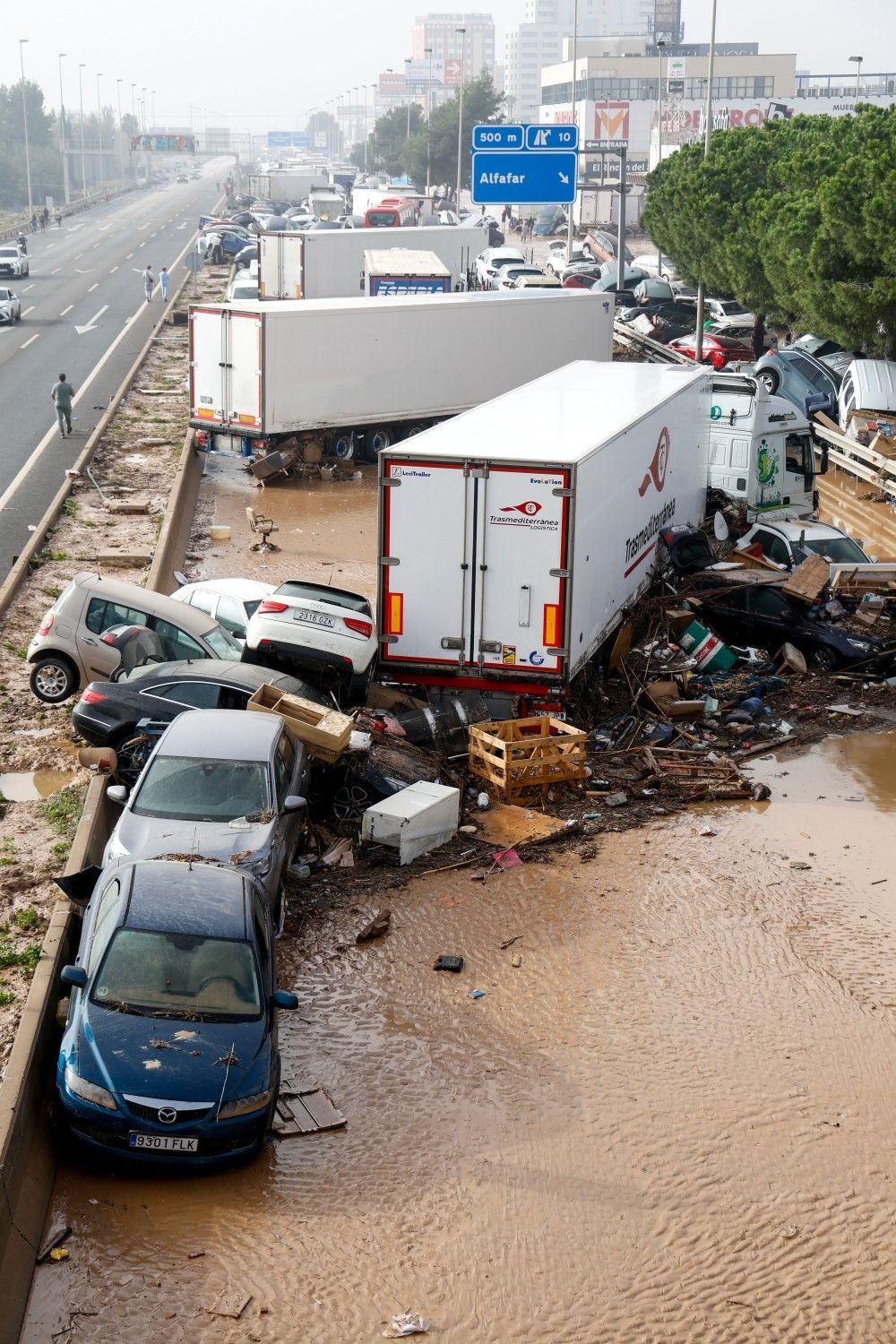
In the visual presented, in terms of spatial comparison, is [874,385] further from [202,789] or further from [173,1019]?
[173,1019]

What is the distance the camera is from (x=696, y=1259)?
7629 mm

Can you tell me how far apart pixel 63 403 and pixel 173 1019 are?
22.8m

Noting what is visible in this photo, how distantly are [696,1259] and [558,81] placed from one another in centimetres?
17663

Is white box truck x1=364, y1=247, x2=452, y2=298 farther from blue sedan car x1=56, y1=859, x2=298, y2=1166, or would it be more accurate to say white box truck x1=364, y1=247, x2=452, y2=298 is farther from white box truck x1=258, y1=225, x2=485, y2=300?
blue sedan car x1=56, y1=859, x2=298, y2=1166

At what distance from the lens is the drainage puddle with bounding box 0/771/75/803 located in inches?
523

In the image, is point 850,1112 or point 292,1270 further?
point 850,1112

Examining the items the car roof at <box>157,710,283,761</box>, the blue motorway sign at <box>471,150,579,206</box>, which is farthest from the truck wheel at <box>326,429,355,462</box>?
the car roof at <box>157,710,283,761</box>

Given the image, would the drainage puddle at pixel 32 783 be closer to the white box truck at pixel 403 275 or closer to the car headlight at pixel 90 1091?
the car headlight at pixel 90 1091

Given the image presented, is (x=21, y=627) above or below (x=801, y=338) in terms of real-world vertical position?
below

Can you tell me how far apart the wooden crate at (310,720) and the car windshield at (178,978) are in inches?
150

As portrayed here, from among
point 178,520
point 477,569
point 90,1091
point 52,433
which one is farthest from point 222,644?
point 52,433

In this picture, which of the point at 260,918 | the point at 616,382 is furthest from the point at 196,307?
the point at 260,918

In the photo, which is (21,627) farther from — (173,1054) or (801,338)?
(801,338)

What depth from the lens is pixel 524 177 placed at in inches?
1297
